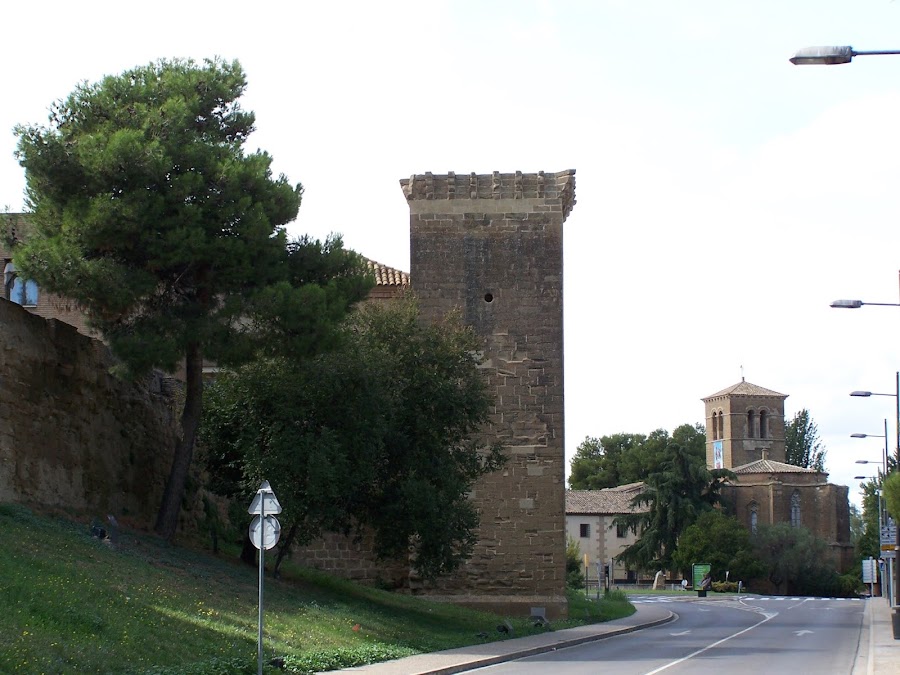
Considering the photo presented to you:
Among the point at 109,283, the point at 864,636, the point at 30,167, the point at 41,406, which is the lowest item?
the point at 864,636

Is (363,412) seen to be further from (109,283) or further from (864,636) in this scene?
(864,636)

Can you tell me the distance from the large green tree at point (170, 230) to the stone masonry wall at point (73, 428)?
1.08 meters

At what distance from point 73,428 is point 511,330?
42.8ft

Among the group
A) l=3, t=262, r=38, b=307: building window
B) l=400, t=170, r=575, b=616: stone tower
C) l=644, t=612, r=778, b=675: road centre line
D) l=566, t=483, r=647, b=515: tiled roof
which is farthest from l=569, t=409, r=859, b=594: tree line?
l=3, t=262, r=38, b=307: building window

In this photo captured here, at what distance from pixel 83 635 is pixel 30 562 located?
2.97 m

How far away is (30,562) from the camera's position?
17.8 m

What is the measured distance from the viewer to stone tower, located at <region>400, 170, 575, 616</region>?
3231 cm

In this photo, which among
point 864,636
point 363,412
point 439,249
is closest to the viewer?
point 363,412

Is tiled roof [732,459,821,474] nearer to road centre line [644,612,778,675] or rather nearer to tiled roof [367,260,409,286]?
road centre line [644,612,778,675]

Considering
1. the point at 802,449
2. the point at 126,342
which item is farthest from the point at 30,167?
the point at 802,449

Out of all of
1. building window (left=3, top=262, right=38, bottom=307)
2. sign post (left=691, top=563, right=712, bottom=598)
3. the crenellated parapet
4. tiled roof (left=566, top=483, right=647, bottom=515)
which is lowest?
sign post (left=691, top=563, right=712, bottom=598)

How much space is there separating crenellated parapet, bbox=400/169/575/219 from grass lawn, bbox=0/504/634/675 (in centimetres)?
1161

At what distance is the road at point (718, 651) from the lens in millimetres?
20141

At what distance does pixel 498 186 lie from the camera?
33719 mm
